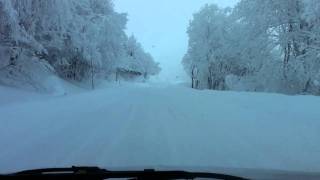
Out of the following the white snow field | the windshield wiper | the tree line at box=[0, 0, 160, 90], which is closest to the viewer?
the windshield wiper

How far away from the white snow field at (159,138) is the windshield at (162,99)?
2 centimetres

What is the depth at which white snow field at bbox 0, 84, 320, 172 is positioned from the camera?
26.8ft

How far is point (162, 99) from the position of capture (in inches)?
969

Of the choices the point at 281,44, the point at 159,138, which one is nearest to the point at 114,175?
the point at 159,138

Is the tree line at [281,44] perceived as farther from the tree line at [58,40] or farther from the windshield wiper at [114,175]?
the windshield wiper at [114,175]

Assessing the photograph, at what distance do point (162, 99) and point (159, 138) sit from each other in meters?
14.0

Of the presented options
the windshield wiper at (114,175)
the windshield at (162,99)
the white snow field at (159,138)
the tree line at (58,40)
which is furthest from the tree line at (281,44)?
the windshield wiper at (114,175)

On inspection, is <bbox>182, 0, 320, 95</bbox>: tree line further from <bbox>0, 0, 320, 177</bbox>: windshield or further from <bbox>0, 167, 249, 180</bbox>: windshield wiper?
<bbox>0, 167, 249, 180</bbox>: windshield wiper

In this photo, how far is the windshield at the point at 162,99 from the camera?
8781mm

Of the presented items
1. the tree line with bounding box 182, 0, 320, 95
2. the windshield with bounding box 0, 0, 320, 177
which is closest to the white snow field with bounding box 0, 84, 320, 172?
the windshield with bounding box 0, 0, 320, 177

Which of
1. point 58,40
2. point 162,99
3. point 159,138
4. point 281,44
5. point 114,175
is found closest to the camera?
point 114,175

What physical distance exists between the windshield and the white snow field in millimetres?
23

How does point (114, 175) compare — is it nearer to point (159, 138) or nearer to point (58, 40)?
point (159, 138)

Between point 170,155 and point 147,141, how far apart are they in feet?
5.25
